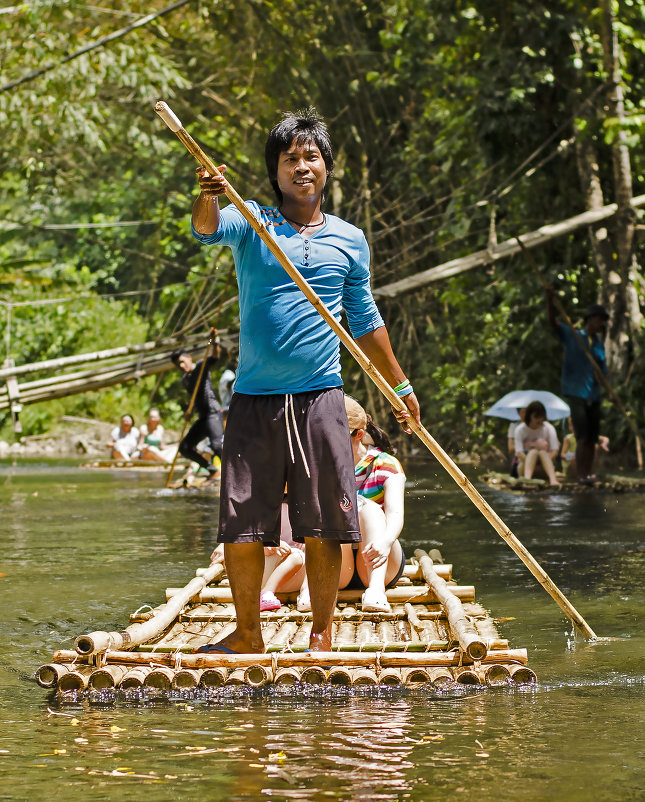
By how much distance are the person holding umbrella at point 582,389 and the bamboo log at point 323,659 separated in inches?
395

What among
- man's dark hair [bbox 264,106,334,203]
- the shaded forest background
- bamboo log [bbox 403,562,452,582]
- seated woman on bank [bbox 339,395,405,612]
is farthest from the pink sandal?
the shaded forest background

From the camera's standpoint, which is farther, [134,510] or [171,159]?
[171,159]

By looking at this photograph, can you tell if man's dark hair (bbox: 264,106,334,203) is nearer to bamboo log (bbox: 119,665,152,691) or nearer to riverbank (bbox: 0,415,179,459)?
bamboo log (bbox: 119,665,152,691)

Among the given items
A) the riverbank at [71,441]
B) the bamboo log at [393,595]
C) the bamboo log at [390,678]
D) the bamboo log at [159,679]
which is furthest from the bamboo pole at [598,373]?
the riverbank at [71,441]

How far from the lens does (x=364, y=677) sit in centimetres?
447

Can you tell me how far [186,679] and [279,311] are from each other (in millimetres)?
1337

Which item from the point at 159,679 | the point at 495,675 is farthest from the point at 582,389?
the point at 159,679

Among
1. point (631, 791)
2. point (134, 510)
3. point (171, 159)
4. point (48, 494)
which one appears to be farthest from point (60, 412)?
point (631, 791)

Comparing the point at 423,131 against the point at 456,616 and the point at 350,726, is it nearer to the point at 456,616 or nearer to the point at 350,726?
the point at 456,616

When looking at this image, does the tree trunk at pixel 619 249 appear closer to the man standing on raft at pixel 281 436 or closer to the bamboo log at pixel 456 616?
the bamboo log at pixel 456 616

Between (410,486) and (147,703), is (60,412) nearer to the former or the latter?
(410,486)

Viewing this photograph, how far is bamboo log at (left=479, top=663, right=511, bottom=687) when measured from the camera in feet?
14.7

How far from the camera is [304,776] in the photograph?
335cm

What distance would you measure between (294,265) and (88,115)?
16.8 metres
